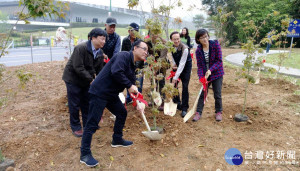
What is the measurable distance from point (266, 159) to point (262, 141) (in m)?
0.45

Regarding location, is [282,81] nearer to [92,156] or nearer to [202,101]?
[202,101]

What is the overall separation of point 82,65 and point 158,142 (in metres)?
1.55

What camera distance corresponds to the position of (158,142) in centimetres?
307

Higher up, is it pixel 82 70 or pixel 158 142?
pixel 82 70

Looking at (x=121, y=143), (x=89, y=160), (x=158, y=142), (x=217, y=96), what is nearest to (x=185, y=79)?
(x=217, y=96)

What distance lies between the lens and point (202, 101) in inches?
156

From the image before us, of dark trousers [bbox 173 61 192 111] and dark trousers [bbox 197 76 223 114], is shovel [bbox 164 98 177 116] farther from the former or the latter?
dark trousers [bbox 197 76 223 114]

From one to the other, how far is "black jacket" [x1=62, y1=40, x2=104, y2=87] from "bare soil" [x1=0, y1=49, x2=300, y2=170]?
19.1 inches

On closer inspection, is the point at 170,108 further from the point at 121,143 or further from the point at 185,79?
the point at 121,143

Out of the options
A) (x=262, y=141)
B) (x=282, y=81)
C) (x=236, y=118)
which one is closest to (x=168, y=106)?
(x=236, y=118)

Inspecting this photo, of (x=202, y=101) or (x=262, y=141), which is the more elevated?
(x=202, y=101)

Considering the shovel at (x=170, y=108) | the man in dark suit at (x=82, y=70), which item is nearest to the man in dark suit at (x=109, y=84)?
the man in dark suit at (x=82, y=70)

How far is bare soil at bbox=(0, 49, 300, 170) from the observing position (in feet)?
8.86

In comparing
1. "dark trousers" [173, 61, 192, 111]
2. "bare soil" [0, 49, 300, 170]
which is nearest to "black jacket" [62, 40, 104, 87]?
"bare soil" [0, 49, 300, 170]
